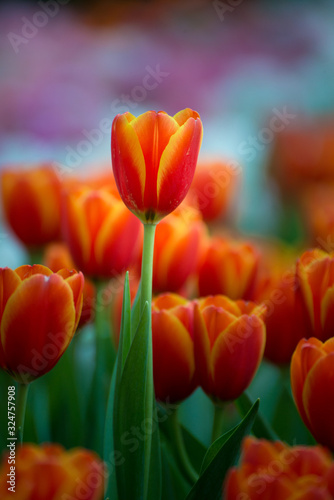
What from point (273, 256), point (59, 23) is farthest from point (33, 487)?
point (59, 23)

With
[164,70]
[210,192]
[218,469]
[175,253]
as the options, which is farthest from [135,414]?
[164,70]

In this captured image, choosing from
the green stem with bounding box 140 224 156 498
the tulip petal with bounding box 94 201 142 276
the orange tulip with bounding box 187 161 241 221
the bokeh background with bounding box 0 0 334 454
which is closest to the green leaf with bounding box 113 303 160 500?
the green stem with bounding box 140 224 156 498

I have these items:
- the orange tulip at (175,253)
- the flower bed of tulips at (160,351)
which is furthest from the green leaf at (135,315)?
the orange tulip at (175,253)

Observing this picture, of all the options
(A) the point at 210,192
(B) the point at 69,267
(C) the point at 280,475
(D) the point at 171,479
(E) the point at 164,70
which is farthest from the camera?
(E) the point at 164,70

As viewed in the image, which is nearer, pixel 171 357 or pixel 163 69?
pixel 171 357

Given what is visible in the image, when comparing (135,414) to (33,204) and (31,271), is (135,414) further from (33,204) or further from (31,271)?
(33,204)

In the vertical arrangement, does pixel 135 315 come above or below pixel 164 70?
below

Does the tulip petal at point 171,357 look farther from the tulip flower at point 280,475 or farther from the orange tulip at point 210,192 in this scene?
the orange tulip at point 210,192
